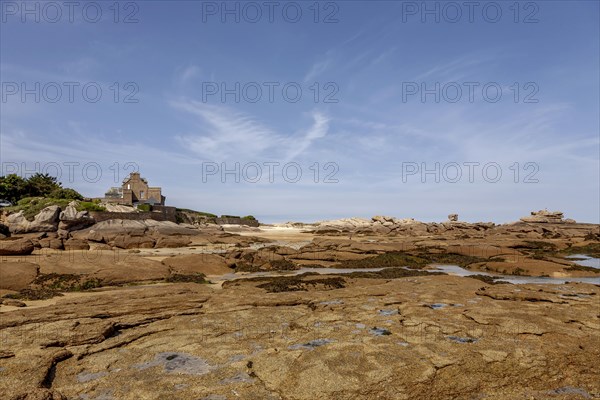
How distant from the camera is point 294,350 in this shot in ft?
20.7

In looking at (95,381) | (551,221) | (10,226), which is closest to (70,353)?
(95,381)

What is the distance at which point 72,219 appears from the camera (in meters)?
32.5

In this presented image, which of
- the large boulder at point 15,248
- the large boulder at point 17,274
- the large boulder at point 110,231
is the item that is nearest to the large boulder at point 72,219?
the large boulder at point 110,231

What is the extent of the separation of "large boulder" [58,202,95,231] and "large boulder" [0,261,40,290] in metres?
20.6

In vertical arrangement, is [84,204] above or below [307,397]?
above

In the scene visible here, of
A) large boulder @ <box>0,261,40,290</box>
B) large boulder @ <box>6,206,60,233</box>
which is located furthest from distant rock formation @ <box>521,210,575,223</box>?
large boulder @ <box>0,261,40,290</box>

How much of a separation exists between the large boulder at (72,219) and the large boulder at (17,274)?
2055 centimetres

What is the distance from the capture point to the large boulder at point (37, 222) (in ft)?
100

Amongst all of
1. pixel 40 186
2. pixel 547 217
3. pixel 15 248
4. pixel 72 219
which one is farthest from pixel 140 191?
pixel 547 217

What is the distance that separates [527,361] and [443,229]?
53599mm

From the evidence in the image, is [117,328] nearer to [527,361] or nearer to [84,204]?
[527,361]

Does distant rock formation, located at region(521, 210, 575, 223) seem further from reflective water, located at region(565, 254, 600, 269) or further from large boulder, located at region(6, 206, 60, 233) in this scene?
large boulder, located at region(6, 206, 60, 233)

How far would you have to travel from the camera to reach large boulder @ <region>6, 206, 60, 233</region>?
30.6 meters

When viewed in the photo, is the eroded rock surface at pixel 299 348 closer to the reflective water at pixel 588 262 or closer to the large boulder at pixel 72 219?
the reflective water at pixel 588 262
